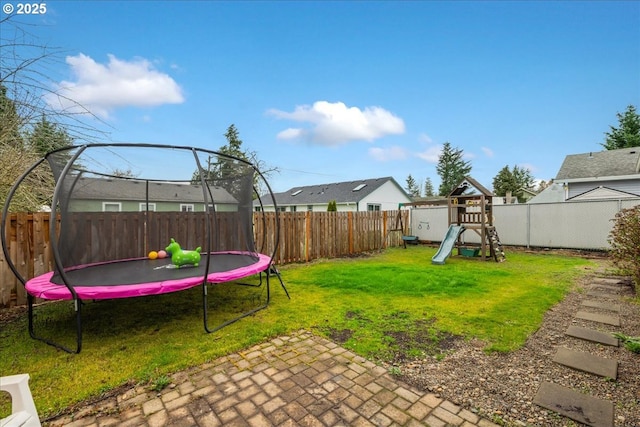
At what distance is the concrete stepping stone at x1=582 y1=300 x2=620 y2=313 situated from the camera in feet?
11.6

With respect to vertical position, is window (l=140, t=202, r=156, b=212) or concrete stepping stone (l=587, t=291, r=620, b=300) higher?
window (l=140, t=202, r=156, b=212)

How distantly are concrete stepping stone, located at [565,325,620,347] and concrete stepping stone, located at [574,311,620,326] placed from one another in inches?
16.2

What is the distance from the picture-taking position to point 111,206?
4359 millimetres

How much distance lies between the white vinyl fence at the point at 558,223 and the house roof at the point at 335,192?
11.0m

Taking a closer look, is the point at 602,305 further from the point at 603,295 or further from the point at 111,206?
the point at 111,206

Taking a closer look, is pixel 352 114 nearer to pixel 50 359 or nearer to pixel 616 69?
pixel 616 69

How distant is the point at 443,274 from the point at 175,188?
581 centimetres

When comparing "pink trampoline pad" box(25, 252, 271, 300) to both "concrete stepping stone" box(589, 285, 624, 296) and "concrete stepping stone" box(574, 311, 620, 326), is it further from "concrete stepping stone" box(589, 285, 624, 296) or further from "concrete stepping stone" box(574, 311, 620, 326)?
"concrete stepping stone" box(589, 285, 624, 296)

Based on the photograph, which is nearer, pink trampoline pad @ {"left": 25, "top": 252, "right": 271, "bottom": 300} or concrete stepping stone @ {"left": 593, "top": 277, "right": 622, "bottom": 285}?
pink trampoline pad @ {"left": 25, "top": 252, "right": 271, "bottom": 300}

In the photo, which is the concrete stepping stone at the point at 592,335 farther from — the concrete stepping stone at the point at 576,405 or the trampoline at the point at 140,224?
the trampoline at the point at 140,224

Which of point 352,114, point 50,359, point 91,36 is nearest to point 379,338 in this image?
point 50,359

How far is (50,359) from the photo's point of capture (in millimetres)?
2332

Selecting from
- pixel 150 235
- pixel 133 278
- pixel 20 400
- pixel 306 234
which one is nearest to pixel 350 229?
pixel 306 234

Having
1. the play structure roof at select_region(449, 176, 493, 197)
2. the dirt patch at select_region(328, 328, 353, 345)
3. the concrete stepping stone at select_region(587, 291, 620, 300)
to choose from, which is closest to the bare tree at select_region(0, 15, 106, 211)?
the dirt patch at select_region(328, 328, 353, 345)
